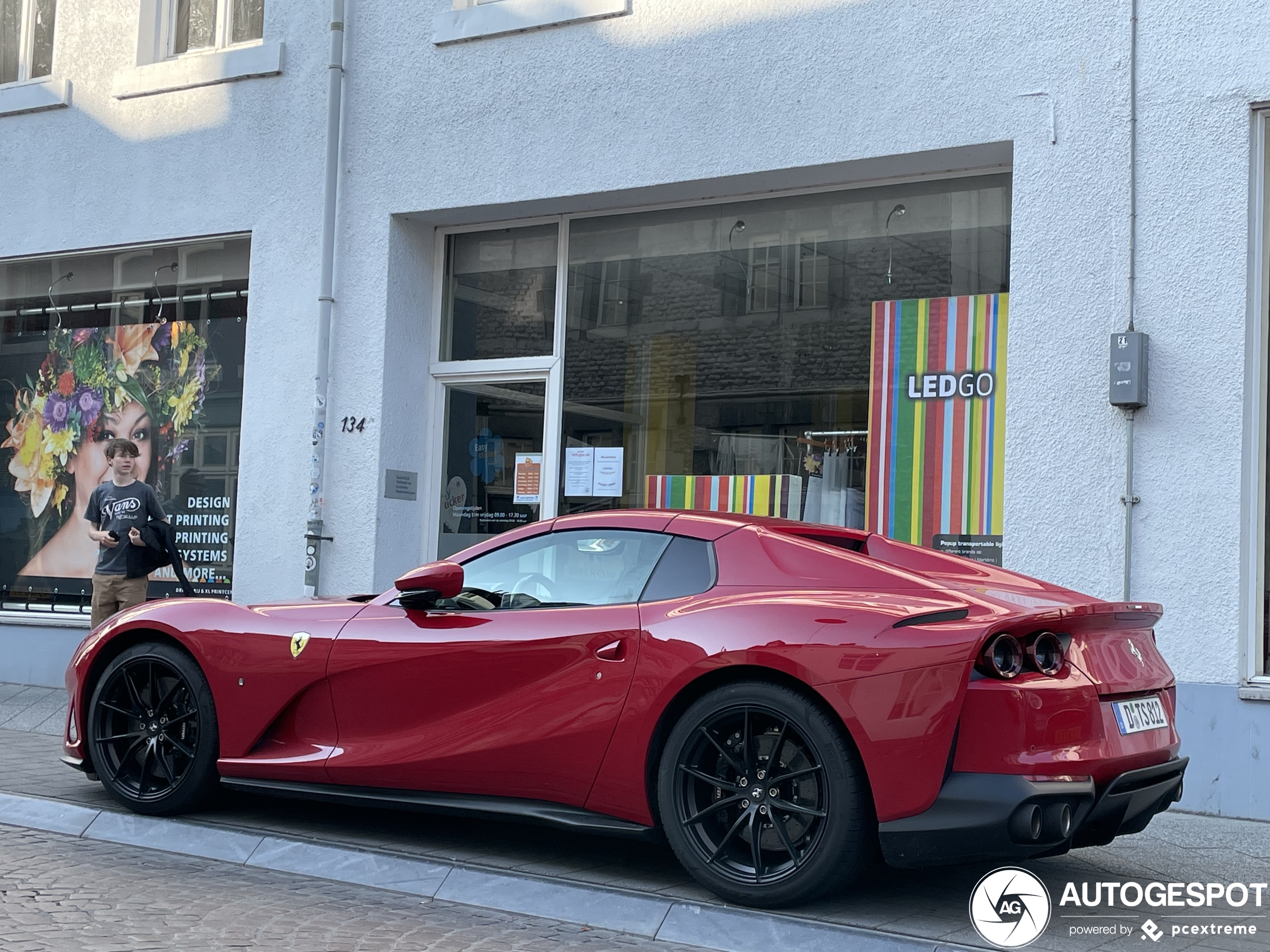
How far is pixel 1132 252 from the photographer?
24.8ft

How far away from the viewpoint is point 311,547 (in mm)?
10172

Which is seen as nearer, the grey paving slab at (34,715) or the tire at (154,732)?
the tire at (154,732)

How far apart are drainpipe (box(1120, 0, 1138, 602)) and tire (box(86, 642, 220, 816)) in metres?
4.59

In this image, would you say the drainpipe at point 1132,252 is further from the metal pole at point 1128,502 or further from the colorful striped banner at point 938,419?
the colorful striped banner at point 938,419

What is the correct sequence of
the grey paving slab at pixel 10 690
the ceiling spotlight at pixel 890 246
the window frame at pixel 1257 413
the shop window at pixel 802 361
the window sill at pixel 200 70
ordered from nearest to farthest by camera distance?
the window frame at pixel 1257 413 → the shop window at pixel 802 361 → the ceiling spotlight at pixel 890 246 → the grey paving slab at pixel 10 690 → the window sill at pixel 200 70

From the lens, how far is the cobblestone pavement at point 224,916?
4387mm

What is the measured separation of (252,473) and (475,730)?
5860 mm

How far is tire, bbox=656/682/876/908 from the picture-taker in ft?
14.7

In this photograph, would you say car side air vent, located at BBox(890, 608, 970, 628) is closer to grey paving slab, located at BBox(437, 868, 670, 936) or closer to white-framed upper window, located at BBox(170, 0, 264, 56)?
grey paving slab, located at BBox(437, 868, 670, 936)

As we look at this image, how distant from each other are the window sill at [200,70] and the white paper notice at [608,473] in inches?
156

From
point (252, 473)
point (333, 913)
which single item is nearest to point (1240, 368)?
point (333, 913)

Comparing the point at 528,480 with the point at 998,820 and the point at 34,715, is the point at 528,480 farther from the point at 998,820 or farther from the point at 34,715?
the point at 998,820

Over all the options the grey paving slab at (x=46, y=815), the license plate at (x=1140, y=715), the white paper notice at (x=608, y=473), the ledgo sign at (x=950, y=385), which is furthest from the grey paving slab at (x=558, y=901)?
the white paper notice at (x=608, y=473)
